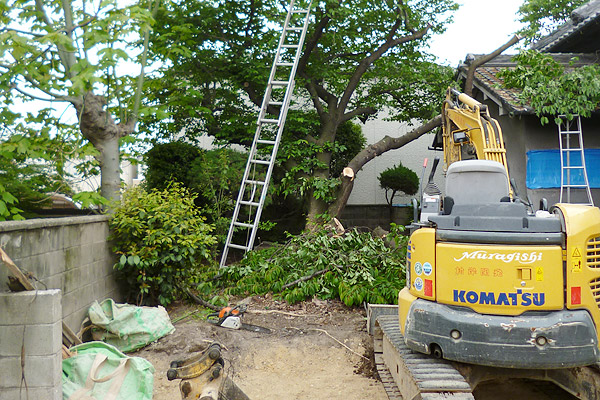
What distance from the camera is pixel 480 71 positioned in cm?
1111

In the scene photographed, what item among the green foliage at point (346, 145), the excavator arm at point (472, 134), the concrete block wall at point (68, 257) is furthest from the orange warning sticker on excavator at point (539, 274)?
the green foliage at point (346, 145)

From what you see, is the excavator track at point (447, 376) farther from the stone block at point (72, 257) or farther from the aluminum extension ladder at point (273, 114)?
the aluminum extension ladder at point (273, 114)

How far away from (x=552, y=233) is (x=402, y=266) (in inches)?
160

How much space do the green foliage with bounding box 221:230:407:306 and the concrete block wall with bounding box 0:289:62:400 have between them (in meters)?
4.01

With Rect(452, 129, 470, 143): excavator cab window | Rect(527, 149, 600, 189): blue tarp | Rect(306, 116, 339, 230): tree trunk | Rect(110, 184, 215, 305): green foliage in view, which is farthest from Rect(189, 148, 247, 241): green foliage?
Rect(527, 149, 600, 189): blue tarp

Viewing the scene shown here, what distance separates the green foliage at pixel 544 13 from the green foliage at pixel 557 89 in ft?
19.7

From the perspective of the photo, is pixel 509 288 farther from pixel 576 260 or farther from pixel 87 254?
pixel 87 254

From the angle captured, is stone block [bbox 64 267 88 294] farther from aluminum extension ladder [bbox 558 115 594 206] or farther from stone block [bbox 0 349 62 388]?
aluminum extension ladder [bbox 558 115 594 206]

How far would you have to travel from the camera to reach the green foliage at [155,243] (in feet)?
21.7

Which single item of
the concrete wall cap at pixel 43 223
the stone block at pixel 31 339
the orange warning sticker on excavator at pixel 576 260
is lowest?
the stone block at pixel 31 339

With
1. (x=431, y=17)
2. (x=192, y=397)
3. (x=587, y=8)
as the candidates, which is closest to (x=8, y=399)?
(x=192, y=397)

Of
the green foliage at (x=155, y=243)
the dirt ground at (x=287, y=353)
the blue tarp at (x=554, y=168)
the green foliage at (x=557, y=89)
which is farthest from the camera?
the blue tarp at (x=554, y=168)

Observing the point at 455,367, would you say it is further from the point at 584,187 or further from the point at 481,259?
the point at 584,187

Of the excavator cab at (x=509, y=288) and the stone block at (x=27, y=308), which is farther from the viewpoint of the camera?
the stone block at (x=27, y=308)
